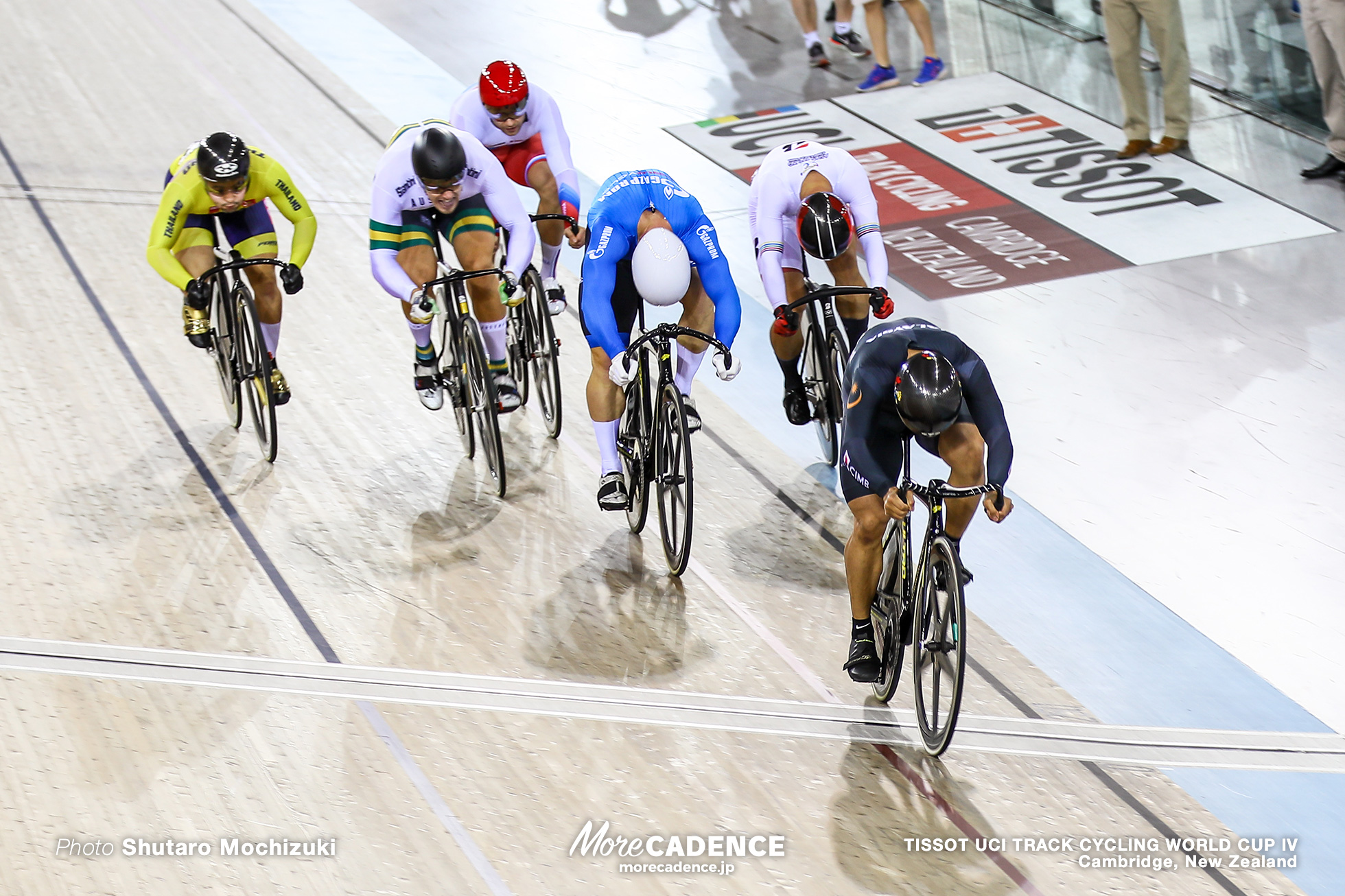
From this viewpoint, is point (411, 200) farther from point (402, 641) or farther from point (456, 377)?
point (402, 641)

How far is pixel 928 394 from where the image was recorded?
11.1 ft

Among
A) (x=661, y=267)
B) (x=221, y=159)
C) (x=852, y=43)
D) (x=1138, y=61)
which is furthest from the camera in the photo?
(x=852, y=43)

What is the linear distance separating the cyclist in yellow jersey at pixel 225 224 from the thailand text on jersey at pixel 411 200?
0.35 meters

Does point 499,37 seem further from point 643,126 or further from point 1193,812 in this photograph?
point 1193,812

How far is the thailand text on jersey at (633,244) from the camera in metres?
4.48

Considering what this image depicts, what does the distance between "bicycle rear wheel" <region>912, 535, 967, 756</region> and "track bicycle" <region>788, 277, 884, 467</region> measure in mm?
1385

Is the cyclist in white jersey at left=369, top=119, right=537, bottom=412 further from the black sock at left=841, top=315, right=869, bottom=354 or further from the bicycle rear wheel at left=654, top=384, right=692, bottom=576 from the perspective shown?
the black sock at left=841, top=315, right=869, bottom=354

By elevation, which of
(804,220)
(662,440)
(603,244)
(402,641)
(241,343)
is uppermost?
(603,244)

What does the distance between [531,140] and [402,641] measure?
8.06 ft

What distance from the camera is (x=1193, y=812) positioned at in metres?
3.70

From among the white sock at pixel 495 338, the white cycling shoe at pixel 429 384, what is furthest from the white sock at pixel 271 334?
the white sock at pixel 495 338

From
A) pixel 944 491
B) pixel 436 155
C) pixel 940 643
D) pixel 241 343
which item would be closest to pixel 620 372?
pixel 436 155

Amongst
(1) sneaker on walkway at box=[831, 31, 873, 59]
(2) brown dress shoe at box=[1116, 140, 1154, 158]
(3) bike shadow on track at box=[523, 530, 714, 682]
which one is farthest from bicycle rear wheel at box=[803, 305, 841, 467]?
(1) sneaker on walkway at box=[831, 31, 873, 59]

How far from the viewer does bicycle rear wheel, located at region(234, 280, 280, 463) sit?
5219mm
